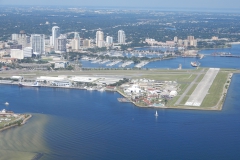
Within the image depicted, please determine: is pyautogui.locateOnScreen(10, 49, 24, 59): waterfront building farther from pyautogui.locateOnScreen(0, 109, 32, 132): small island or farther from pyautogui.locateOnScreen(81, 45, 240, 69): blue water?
pyautogui.locateOnScreen(0, 109, 32, 132): small island

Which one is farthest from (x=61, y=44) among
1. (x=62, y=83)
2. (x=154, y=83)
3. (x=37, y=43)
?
(x=154, y=83)

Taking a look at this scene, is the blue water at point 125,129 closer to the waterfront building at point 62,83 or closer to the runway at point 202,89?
the runway at point 202,89

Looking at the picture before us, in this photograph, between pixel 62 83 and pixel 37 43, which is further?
pixel 37 43

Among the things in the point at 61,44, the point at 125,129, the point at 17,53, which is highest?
the point at 61,44

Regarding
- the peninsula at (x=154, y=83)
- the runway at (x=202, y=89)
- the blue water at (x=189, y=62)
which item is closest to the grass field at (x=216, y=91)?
the peninsula at (x=154, y=83)

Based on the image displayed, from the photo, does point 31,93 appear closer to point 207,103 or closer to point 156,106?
point 156,106

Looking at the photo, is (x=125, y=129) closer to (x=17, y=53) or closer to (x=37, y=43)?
(x=17, y=53)
